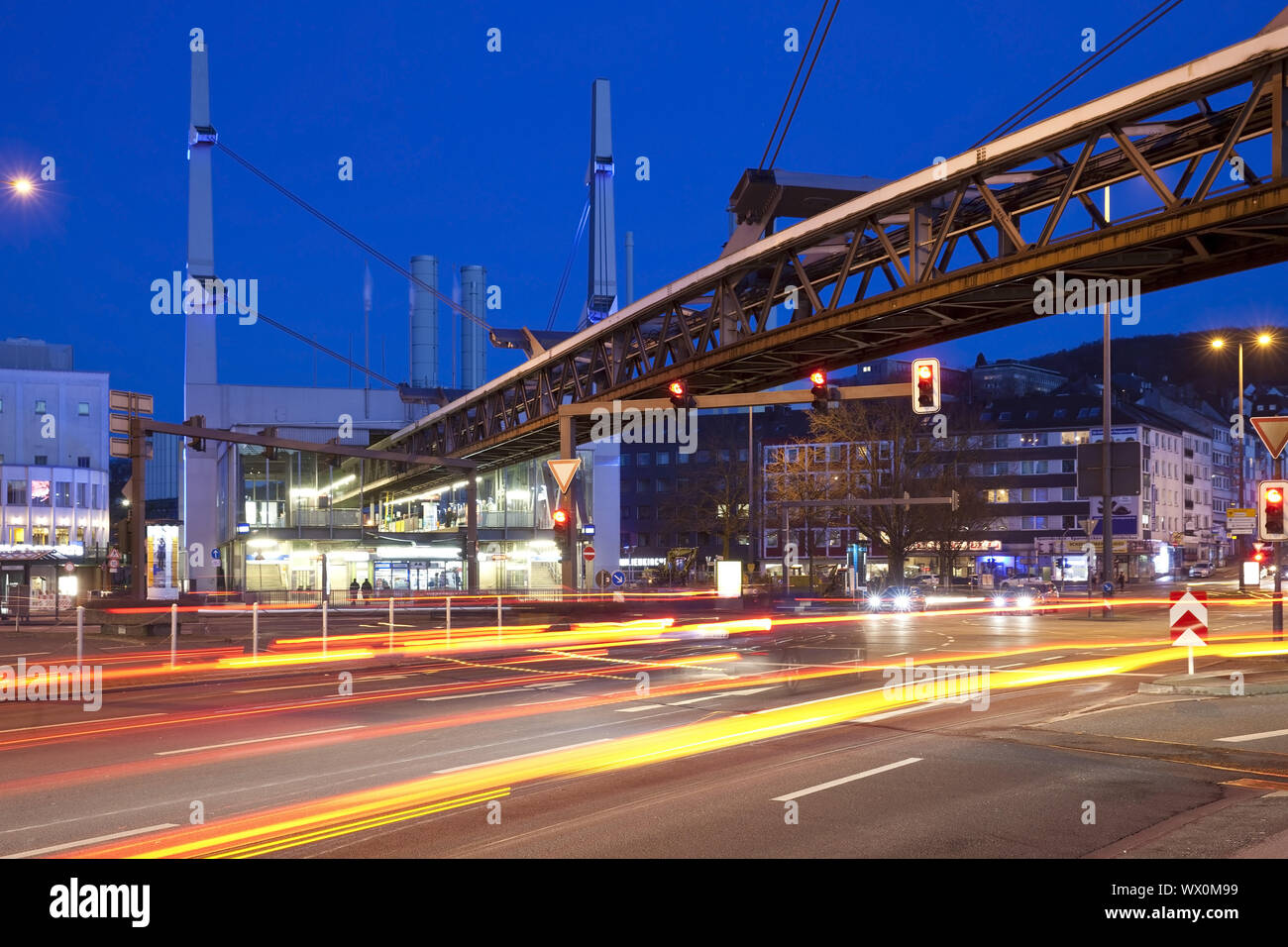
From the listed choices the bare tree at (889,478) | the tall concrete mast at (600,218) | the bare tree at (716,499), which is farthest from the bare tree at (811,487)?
the tall concrete mast at (600,218)

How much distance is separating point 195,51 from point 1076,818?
9350cm

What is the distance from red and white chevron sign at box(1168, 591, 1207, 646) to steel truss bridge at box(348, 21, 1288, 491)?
18.7ft

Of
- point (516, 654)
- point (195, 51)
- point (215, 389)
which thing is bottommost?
point (516, 654)

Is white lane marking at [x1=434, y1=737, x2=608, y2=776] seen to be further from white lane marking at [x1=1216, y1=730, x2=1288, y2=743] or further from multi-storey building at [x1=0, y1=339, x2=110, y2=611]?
multi-storey building at [x1=0, y1=339, x2=110, y2=611]

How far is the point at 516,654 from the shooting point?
29.7 m

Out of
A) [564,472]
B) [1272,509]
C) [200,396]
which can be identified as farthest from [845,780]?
[200,396]

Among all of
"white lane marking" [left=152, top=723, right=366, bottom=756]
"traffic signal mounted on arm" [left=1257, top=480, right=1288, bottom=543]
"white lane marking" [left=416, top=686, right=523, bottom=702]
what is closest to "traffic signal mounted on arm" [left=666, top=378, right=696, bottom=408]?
"white lane marking" [left=416, top=686, right=523, bottom=702]

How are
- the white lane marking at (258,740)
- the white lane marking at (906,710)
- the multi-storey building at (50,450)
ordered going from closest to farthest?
the white lane marking at (258,740) < the white lane marking at (906,710) < the multi-storey building at (50,450)

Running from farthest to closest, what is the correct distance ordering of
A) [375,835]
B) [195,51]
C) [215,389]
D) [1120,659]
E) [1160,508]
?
1. [1160,508]
2. [195,51]
3. [215,389]
4. [1120,659]
5. [375,835]

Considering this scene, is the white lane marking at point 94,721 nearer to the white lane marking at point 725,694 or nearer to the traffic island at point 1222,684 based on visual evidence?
the white lane marking at point 725,694

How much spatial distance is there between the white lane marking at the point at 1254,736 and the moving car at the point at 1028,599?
1462 inches

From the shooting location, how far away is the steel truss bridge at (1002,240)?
17.2 metres
